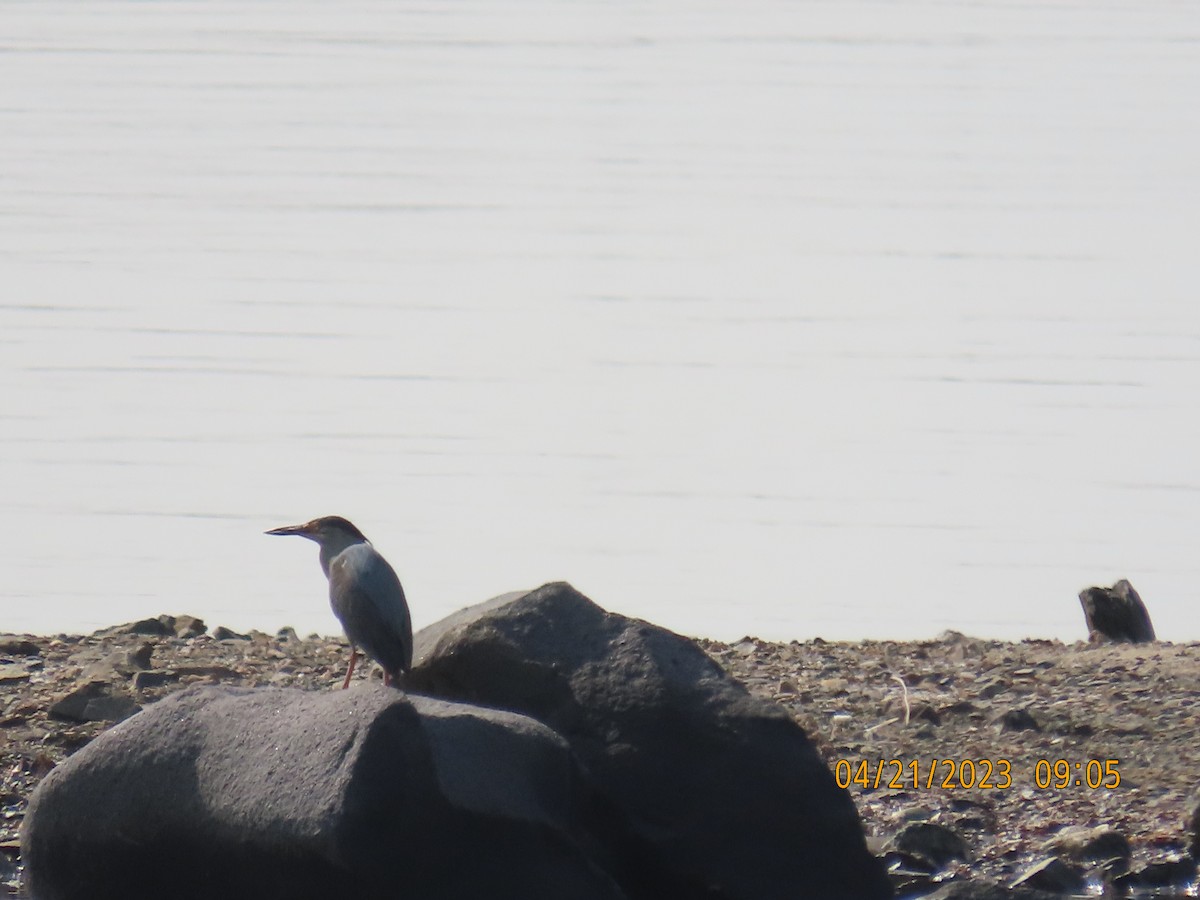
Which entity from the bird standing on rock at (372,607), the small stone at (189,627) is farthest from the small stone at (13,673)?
the bird standing on rock at (372,607)

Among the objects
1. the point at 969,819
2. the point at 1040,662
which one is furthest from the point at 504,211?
the point at 969,819

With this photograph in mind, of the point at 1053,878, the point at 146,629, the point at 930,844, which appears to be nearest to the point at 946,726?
the point at 930,844

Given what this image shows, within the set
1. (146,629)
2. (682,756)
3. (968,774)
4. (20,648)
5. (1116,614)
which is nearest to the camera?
(682,756)

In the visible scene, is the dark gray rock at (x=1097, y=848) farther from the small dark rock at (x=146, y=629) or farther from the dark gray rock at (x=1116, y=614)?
the small dark rock at (x=146, y=629)

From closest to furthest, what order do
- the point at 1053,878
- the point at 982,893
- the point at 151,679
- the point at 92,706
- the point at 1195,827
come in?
the point at 982,893
the point at 1053,878
the point at 1195,827
the point at 92,706
the point at 151,679

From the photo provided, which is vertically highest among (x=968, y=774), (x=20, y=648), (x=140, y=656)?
(x=20, y=648)

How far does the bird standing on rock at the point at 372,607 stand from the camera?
5770 millimetres

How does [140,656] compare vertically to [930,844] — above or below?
above

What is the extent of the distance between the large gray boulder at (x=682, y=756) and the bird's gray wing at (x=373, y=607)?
32 cm

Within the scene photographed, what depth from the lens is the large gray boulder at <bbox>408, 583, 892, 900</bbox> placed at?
5.23 m

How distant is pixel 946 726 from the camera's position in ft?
20.9

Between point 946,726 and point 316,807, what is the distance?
2342mm

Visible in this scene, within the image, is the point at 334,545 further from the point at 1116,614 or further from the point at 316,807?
the point at 1116,614

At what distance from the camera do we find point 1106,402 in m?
10.9
